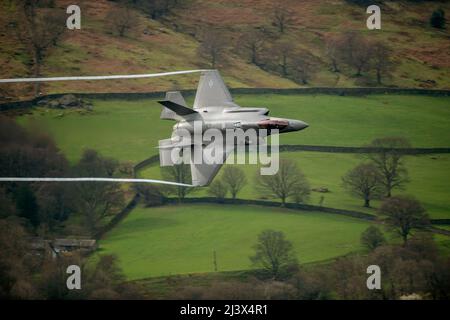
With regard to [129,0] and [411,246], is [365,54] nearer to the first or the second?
[129,0]

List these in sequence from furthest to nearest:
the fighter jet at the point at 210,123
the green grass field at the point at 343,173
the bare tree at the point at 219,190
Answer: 1. the green grass field at the point at 343,173
2. the bare tree at the point at 219,190
3. the fighter jet at the point at 210,123

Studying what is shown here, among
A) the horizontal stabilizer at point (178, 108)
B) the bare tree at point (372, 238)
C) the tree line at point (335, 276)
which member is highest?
the horizontal stabilizer at point (178, 108)

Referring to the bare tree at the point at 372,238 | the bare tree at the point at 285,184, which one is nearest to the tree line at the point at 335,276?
the bare tree at the point at 372,238

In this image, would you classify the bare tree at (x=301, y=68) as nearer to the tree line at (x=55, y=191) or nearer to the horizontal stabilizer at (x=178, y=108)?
the tree line at (x=55, y=191)

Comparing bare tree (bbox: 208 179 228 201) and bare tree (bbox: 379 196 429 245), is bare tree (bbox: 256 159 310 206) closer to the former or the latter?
bare tree (bbox: 208 179 228 201)

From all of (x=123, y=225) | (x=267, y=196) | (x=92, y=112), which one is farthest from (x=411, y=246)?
(x=92, y=112)

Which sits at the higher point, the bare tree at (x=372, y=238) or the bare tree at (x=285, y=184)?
the bare tree at (x=285, y=184)

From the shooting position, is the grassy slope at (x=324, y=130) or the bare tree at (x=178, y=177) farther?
the grassy slope at (x=324, y=130)
